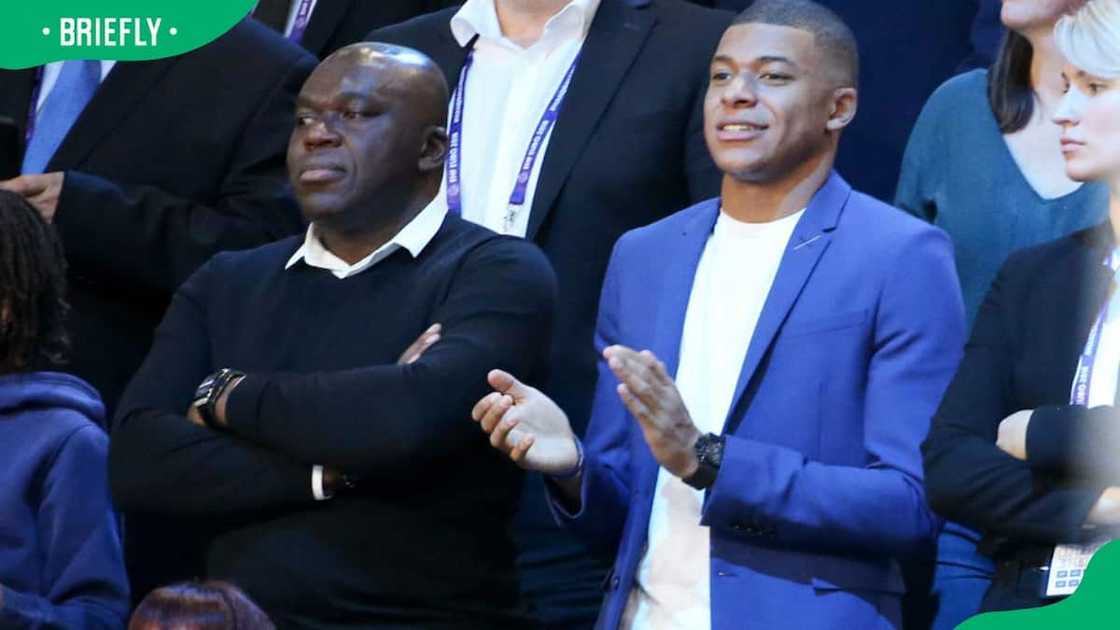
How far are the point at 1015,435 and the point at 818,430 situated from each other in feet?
1.46

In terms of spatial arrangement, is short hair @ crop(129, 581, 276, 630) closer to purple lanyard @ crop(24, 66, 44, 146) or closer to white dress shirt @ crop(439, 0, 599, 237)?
white dress shirt @ crop(439, 0, 599, 237)

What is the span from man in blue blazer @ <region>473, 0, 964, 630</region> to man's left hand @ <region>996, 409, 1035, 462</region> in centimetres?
27

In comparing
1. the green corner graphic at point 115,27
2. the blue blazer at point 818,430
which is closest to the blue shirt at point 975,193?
the blue blazer at point 818,430

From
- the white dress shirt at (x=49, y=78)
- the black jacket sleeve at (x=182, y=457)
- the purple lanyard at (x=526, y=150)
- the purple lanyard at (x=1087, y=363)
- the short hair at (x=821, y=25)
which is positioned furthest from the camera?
the white dress shirt at (x=49, y=78)

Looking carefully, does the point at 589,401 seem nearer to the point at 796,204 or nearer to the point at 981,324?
the point at 796,204

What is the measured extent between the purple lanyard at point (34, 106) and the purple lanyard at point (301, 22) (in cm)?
70

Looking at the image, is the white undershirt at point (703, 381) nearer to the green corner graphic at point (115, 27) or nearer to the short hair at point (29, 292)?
the short hair at point (29, 292)

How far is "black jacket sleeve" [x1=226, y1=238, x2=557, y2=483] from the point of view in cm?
378

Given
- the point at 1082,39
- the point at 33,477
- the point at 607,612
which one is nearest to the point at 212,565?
the point at 33,477

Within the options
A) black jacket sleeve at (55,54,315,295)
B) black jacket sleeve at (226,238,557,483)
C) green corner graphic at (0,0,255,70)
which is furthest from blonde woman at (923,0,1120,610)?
green corner graphic at (0,0,255,70)

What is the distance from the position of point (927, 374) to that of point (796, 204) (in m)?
0.43

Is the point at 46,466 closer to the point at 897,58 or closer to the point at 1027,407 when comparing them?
the point at 1027,407

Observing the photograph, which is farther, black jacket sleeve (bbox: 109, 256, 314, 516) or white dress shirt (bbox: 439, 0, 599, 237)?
white dress shirt (bbox: 439, 0, 599, 237)

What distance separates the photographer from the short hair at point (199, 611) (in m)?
3.43
